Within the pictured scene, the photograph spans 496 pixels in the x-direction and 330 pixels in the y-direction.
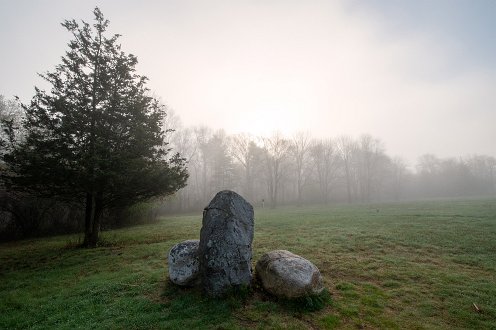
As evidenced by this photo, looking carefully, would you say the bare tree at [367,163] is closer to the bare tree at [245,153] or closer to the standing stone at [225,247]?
the bare tree at [245,153]

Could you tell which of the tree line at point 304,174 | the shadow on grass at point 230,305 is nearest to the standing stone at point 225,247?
the shadow on grass at point 230,305

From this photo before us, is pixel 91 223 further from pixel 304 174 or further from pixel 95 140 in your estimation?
pixel 304 174

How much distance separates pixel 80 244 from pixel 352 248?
553 inches

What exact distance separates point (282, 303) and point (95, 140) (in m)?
12.1

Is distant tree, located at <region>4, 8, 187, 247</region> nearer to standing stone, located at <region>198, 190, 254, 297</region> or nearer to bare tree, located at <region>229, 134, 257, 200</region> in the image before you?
standing stone, located at <region>198, 190, 254, 297</region>

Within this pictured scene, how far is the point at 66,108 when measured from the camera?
14172 millimetres


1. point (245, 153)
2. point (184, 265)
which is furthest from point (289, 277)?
point (245, 153)

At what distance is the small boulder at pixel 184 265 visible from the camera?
7.84 meters

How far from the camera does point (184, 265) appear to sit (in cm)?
800

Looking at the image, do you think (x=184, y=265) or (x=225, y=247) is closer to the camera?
(x=225, y=247)

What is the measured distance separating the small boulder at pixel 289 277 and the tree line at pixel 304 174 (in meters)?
40.3

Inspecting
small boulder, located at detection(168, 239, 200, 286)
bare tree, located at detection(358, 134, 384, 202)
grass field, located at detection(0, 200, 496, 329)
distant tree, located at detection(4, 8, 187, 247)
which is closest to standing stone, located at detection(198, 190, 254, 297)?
grass field, located at detection(0, 200, 496, 329)

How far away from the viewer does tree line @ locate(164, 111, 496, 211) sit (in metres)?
57.9

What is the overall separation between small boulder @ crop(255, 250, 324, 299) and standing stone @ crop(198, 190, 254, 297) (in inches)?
21.0
